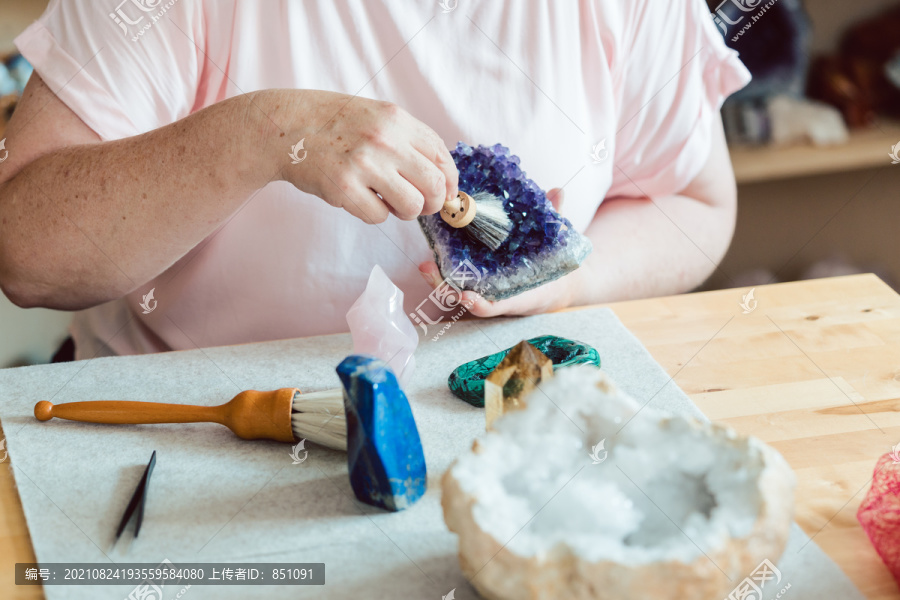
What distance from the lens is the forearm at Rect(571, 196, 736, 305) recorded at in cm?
105

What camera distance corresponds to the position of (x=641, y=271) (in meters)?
1.08

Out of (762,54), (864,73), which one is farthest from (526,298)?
(864,73)

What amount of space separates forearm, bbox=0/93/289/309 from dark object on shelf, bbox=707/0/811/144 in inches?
47.4

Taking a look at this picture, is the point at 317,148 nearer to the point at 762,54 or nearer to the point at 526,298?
the point at 526,298

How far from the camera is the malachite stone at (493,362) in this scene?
2.33 ft

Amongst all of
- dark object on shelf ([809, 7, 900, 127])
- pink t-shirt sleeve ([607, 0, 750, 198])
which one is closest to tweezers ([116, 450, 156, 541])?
pink t-shirt sleeve ([607, 0, 750, 198])

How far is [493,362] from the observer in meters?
0.74

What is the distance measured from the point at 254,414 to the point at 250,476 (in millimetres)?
56

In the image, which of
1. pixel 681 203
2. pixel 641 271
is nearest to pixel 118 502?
pixel 641 271

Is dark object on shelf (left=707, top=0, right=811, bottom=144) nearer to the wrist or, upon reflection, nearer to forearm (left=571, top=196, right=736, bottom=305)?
forearm (left=571, top=196, right=736, bottom=305)

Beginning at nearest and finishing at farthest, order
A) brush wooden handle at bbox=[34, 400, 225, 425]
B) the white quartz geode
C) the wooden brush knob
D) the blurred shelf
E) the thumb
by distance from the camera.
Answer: the white quartz geode
brush wooden handle at bbox=[34, 400, 225, 425]
the wooden brush knob
the thumb
the blurred shelf

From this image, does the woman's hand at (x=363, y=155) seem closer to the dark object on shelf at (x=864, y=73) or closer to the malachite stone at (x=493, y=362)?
the malachite stone at (x=493, y=362)

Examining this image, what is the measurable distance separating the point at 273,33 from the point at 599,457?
65cm
